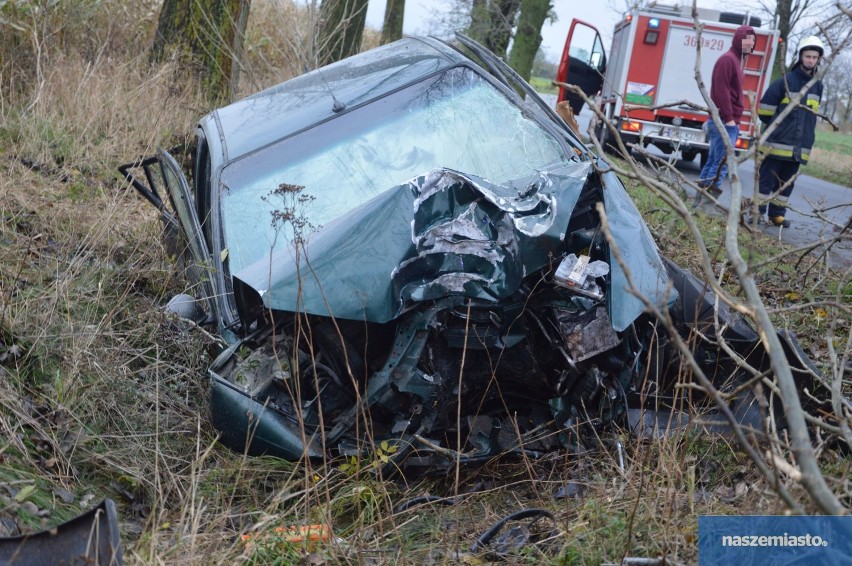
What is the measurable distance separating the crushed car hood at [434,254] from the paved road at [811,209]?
1.28m

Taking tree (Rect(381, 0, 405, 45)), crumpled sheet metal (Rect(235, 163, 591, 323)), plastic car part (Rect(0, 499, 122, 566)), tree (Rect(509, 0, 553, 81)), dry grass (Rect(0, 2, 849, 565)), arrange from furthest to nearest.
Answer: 1. tree (Rect(381, 0, 405, 45))
2. tree (Rect(509, 0, 553, 81))
3. crumpled sheet metal (Rect(235, 163, 591, 323))
4. dry grass (Rect(0, 2, 849, 565))
5. plastic car part (Rect(0, 499, 122, 566))

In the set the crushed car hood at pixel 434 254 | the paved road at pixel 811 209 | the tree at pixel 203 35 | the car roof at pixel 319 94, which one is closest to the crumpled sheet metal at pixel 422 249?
the crushed car hood at pixel 434 254

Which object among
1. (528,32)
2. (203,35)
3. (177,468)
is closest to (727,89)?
(528,32)

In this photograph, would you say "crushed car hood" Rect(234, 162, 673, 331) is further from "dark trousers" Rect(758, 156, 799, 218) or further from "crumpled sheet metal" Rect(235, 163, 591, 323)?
Result: "dark trousers" Rect(758, 156, 799, 218)

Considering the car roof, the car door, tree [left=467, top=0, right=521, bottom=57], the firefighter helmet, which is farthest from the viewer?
tree [left=467, top=0, right=521, bottom=57]

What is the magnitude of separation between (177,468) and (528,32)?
1062cm

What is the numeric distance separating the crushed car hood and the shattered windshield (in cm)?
28

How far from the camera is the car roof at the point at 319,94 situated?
3.90 metres

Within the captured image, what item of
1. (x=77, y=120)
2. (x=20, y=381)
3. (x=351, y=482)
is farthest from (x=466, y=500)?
(x=77, y=120)

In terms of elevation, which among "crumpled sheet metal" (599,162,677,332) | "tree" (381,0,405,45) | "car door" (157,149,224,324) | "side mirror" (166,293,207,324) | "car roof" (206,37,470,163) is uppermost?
"tree" (381,0,405,45)

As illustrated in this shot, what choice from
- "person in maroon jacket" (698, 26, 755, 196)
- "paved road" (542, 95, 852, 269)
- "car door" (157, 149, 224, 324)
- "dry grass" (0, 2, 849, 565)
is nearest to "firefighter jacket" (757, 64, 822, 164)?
"person in maroon jacket" (698, 26, 755, 196)

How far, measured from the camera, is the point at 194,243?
12.1 feet

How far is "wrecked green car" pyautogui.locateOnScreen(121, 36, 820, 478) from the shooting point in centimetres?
294

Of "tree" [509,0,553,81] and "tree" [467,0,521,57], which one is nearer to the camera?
"tree" [509,0,553,81]
